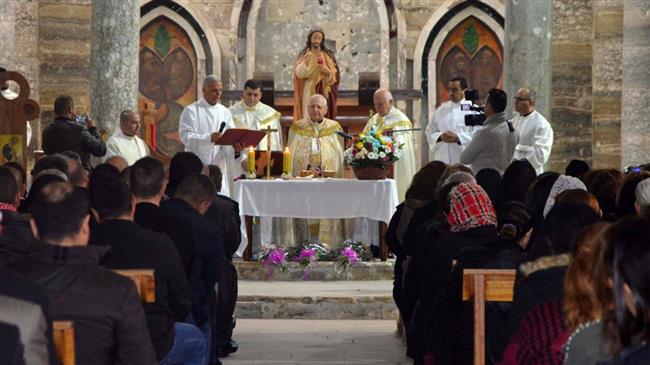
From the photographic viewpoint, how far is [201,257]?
7875 mm

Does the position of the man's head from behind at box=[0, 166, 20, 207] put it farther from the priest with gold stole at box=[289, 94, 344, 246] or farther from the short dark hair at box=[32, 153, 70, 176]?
the priest with gold stole at box=[289, 94, 344, 246]

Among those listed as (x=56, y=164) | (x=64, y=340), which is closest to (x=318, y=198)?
(x=56, y=164)

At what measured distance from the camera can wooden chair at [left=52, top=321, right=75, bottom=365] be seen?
4.57 meters

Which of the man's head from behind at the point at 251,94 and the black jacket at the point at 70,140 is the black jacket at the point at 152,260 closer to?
the black jacket at the point at 70,140

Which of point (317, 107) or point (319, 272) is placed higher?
point (317, 107)

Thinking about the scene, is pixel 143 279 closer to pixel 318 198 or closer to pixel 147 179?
pixel 147 179

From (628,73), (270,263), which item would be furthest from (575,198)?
(628,73)

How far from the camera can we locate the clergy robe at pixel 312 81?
51.5 ft

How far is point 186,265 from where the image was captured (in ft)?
24.6

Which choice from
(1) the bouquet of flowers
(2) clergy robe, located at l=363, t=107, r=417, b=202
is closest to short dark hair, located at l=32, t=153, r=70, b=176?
(1) the bouquet of flowers

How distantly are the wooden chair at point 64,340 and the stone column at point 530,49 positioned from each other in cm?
1100

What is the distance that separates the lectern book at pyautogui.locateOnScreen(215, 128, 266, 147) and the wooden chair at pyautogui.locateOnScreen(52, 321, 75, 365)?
9223 mm

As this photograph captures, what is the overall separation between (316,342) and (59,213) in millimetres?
5864

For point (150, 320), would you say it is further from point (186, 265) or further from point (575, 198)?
point (575, 198)
